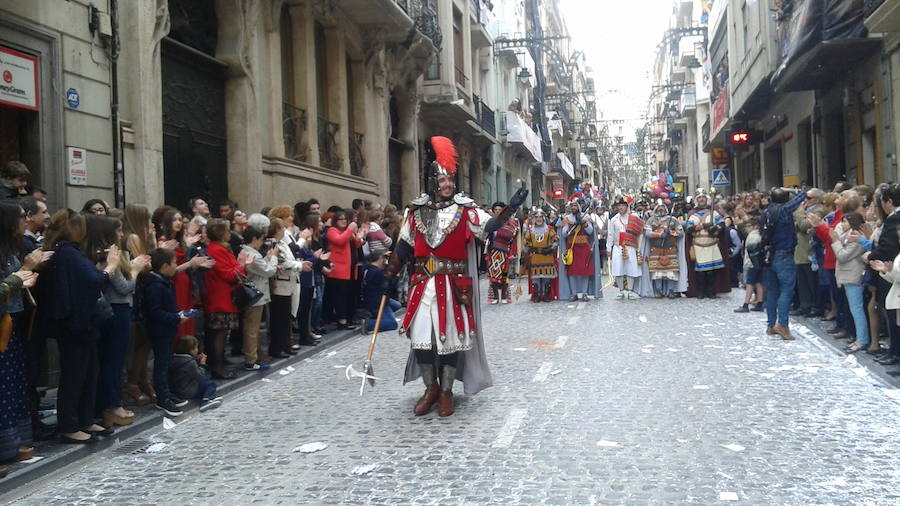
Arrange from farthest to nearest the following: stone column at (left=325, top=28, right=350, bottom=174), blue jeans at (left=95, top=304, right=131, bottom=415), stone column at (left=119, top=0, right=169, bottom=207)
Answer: stone column at (left=325, top=28, right=350, bottom=174) → stone column at (left=119, top=0, right=169, bottom=207) → blue jeans at (left=95, top=304, right=131, bottom=415)

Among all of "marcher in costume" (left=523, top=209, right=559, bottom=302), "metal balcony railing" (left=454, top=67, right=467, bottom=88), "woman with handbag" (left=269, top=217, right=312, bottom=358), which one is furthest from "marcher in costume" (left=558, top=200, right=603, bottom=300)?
"metal balcony railing" (left=454, top=67, right=467, bottom=88)

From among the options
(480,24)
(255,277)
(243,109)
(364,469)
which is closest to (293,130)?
(243,109)

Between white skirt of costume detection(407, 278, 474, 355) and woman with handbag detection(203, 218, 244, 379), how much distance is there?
8.45 feet

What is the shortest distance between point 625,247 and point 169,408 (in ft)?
38.5

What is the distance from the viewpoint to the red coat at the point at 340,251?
1217 cm

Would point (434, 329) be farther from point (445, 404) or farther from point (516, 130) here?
point (516, 130)

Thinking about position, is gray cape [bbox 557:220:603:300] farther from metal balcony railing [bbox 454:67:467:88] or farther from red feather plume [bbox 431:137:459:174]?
metal balcony railing [bbox 454:67:467:88]

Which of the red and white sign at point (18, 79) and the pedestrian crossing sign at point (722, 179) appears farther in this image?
the pedestrian crossing sign at point (722, 179)

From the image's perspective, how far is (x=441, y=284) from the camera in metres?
7.06

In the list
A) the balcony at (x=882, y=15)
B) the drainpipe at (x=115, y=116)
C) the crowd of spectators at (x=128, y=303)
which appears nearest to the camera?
the crowd of spectators at (x=128, y=303)

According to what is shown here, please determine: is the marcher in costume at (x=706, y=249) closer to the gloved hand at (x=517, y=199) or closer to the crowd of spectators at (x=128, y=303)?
the crowd of spectators at (x=128, y=303)

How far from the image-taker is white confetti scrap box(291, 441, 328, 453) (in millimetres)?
5930

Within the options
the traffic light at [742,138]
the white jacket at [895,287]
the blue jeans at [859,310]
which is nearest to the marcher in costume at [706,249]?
the blue jeans at [859,310]

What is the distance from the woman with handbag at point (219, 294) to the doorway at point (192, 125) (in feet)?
17.1
